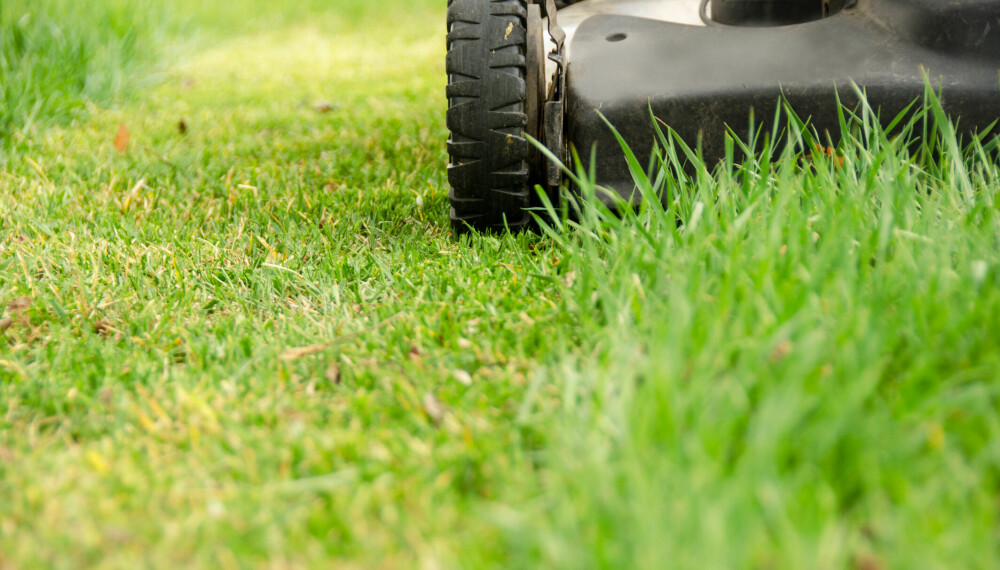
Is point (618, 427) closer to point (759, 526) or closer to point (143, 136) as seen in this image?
point (759, 526)

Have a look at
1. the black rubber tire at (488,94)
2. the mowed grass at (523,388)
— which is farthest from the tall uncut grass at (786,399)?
the black rubber tire at (488,94)

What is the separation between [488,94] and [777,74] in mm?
589

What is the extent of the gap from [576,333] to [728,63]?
0.78 metres

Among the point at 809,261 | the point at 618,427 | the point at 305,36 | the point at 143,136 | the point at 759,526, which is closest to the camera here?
the point at 759,526

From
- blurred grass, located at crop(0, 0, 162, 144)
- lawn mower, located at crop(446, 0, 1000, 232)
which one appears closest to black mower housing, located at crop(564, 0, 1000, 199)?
lawn mower, located at crop(446, 0, 1000, 232)

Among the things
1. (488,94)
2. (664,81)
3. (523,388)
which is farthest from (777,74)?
(523,388)

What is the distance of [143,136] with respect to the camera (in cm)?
272

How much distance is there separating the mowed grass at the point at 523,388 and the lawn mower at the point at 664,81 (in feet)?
0.34

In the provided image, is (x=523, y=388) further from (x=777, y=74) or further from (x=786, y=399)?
(x=777, y=74)

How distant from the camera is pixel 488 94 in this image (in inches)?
60.9

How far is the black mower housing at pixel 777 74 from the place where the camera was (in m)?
1.54

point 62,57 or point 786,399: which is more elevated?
point 62,57

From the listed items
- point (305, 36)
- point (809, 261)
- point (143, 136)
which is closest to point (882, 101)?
point (809, 261)

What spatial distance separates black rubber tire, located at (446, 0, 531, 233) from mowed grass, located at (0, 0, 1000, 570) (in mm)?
158
